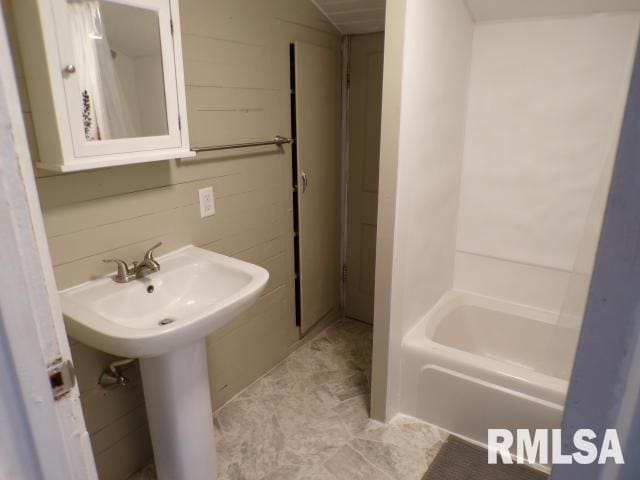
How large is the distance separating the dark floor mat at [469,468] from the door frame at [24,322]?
1.64 m

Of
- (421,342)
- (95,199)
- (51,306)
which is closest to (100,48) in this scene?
(95,199)

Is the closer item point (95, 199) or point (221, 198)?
point (95, 199)

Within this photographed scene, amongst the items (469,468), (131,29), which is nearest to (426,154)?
(131,29)

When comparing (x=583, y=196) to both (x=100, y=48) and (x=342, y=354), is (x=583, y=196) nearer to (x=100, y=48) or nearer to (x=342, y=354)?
(x=342, y=354)

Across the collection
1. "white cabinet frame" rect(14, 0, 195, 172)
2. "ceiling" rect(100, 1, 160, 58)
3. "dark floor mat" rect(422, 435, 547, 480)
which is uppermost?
"ceiling" rect(100, 1, 160, 58)

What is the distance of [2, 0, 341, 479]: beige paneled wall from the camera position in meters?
1.57

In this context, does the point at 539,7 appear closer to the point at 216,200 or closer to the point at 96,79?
the point at 216,200

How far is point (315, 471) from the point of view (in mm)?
1901

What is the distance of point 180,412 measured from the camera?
5.31 feet

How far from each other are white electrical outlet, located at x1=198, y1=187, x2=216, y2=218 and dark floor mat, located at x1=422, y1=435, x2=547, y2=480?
4.89ft

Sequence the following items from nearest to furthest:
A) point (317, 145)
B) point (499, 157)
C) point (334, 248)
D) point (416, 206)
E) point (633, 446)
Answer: point (633, 446) < point (416, 206) < point (499, 157) < point (317, 145) < point (334, 248)

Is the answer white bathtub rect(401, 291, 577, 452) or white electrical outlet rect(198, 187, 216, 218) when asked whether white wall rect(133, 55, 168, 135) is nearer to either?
white electrical outlet rect(198, 187, 216, 218)

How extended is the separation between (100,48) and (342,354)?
2.10 meters

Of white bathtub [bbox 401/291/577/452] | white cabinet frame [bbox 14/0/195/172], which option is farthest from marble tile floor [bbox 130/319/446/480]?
white cabinet frame [bbox 14/0/195/172]
